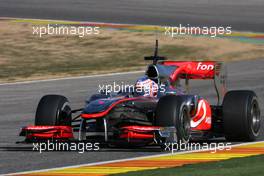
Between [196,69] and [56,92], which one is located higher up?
[196,69]

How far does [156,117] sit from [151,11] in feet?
83.2

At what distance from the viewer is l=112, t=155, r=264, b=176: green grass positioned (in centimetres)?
1171

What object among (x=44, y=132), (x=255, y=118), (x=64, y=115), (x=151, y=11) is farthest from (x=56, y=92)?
(x=151, y=11)

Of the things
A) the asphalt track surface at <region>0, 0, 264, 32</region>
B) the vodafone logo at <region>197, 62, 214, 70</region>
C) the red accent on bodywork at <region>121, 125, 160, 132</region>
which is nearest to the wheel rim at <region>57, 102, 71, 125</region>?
the red accent on bodywork at <region>121, 125, 160, 132</region>

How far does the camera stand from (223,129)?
15047 millimetres

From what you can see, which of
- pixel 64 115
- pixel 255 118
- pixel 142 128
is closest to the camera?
pixel 142 128

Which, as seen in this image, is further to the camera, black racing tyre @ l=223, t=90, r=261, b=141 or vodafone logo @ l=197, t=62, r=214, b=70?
vodafone logo @ l=197, t=62, r=214, b=70

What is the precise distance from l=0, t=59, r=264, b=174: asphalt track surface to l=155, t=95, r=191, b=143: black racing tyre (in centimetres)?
51

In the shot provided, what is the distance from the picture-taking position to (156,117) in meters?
13.9

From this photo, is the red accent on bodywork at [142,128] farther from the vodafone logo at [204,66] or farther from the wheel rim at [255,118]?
the vodafone logo at [204,66]

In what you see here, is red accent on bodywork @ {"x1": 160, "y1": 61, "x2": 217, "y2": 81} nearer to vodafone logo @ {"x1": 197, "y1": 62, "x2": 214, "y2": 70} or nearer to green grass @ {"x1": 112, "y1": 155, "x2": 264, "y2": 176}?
vodafone logo @ {"x1": 197, "y1": 62, "x2": 214, "y2": 70}

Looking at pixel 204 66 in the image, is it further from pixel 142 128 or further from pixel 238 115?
pixel 142 128

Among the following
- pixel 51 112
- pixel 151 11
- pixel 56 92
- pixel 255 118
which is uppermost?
pixel 151 11

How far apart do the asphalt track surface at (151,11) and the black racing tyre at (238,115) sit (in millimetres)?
18858
